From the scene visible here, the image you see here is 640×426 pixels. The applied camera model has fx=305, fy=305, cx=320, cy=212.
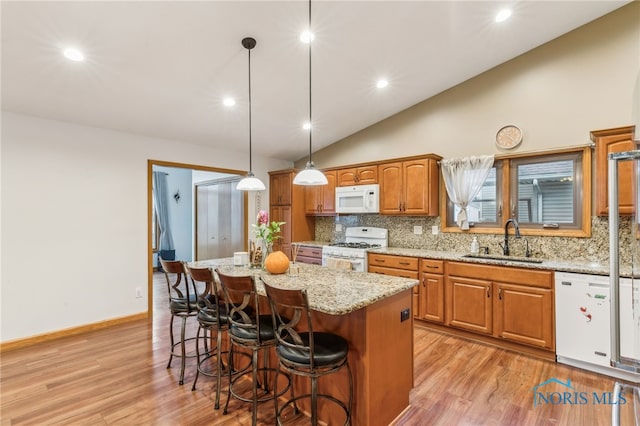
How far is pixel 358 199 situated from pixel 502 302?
228 cm

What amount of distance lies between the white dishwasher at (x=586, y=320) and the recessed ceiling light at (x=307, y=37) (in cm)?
316

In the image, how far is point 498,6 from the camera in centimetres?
276

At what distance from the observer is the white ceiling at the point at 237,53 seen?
2.36m

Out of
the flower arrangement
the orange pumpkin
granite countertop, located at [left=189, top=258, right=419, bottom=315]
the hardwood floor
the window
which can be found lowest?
the hardwood floor

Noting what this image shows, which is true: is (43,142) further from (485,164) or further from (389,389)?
(485,164)

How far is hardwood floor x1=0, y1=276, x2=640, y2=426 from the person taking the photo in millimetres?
2117

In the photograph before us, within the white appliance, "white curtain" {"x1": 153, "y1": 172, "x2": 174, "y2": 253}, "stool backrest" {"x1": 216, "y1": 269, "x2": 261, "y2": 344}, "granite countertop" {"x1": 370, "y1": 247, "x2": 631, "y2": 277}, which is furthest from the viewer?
"white curtain" {"x1": 153, "y1": 172, "x2": 174, "y2": 253}

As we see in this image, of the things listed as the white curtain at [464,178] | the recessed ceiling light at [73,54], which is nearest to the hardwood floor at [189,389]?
the white curtain at [464,178]

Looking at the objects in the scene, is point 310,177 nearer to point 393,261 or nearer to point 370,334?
point 370,334

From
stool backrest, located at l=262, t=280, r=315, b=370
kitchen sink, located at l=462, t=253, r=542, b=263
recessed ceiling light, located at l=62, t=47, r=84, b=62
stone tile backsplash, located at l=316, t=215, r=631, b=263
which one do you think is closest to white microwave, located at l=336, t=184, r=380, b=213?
stone tile backsplash, located at l=316, t=215, r=631, b=263

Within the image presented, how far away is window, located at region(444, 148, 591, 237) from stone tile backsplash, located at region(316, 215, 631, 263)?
3.6 inches

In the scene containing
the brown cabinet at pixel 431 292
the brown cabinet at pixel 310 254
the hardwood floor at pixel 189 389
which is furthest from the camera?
the brown cabinet at pixel 310 254

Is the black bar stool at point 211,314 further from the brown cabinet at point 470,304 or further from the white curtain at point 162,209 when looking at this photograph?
the white curtain at point 162,209

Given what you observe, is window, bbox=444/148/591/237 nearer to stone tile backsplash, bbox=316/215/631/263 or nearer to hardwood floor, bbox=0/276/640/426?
stone tile backsplash, bbox=316/215/631/263
